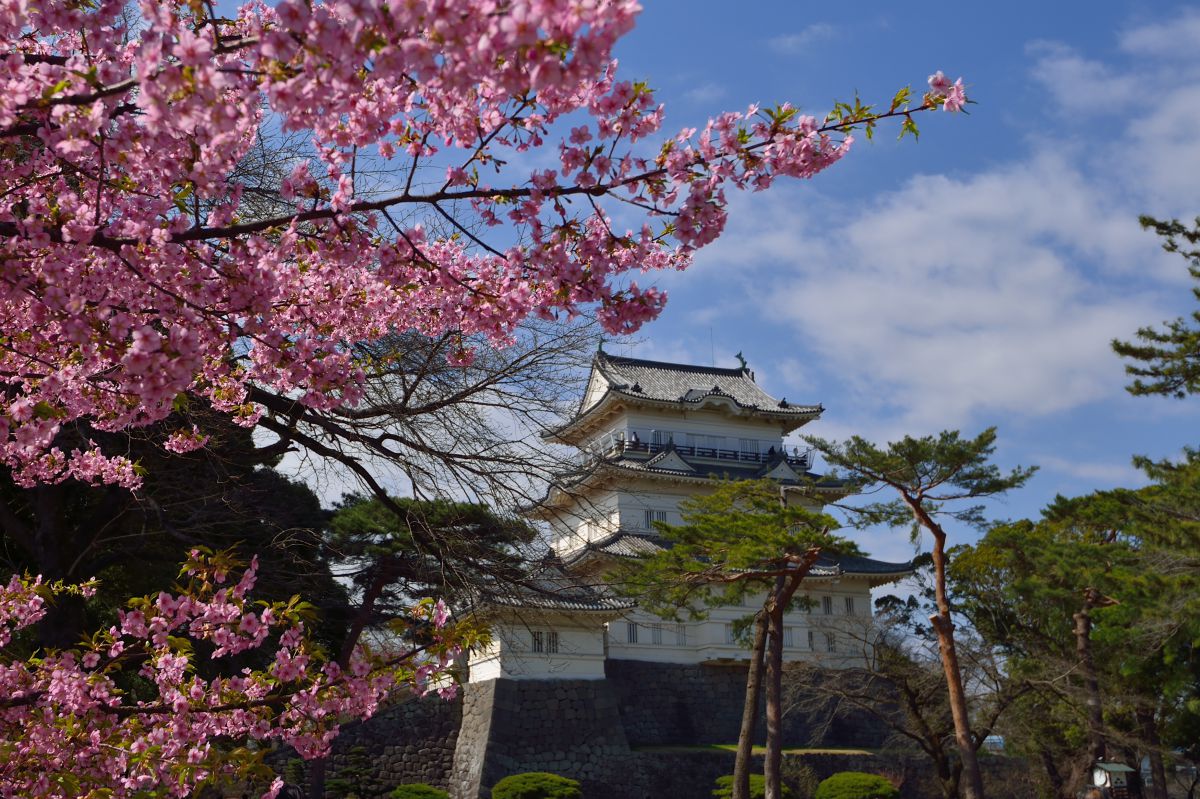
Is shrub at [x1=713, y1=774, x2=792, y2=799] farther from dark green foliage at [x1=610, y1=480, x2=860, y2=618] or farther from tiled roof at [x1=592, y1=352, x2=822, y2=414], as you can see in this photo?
tiled roof at [x1=592, y1=352, x2=822, y2=414]

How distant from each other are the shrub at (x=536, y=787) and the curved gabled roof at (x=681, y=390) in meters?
11.2

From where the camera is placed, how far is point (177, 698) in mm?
4262

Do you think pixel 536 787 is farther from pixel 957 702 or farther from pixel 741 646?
pixel 957 702

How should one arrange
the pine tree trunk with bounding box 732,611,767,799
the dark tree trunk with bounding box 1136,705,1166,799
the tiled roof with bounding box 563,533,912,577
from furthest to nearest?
the tiled roof with bounding box 563,533,912,577
the dark tree trunk with bounding box 1136,705,1166,799
the pine tree trunk with bounding box 732,611,767,799

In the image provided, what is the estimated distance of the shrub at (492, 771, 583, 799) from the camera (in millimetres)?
21344

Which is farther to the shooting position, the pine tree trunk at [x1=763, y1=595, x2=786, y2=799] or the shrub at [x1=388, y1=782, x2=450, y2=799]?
the shrub at [x1=388, y1=782, x2=450, y2=799]

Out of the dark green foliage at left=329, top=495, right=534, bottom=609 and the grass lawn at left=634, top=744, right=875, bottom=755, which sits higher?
the dark green foliage at left=329, top=495, right=534, bottom=609

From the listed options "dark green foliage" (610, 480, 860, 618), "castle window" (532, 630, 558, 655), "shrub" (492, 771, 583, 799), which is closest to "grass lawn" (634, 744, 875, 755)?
"castle window" (532, 630, 558, 655)

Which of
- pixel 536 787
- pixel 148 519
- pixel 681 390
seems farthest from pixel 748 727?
pixel 681 390

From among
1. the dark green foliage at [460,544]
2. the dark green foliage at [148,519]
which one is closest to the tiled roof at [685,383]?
the dark green foliage at [148,519]

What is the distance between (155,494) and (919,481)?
1230 centimetres

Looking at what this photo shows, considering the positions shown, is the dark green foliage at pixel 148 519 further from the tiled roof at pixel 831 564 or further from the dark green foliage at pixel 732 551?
the tiled roof at pixel 831 564

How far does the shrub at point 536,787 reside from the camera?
2134 cm

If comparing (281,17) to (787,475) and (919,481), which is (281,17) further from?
(787,475)
